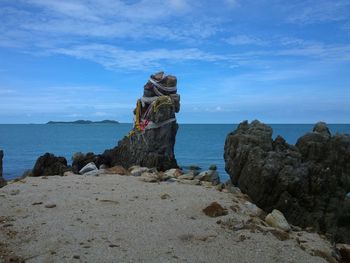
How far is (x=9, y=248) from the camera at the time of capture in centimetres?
858

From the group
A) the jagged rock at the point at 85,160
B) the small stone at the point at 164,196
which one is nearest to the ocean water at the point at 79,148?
the jagged rock at the point at 85,160

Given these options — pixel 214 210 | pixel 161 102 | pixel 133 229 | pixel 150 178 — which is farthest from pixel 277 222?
pixel 161 102

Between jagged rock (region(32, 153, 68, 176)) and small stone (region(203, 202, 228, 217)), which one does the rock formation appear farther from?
small stone (region(203, 202, 228, 217))

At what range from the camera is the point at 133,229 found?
975cm

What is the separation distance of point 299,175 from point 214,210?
16.8ft

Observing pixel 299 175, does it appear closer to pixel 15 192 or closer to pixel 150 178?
pixel 150 178

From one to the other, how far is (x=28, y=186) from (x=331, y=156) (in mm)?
10406

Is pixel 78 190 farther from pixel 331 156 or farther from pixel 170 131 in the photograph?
pixel 170 131

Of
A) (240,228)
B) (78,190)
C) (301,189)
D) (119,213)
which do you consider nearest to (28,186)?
(78,190)

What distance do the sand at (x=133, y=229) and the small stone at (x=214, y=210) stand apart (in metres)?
0.14

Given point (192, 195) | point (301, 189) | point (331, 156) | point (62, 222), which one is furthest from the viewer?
point (331, 156)

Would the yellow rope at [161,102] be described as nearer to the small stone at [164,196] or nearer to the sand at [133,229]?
the sand at [133,229]

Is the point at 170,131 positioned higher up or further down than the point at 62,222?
higher up

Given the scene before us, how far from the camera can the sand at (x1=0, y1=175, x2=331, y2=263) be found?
8539mm
